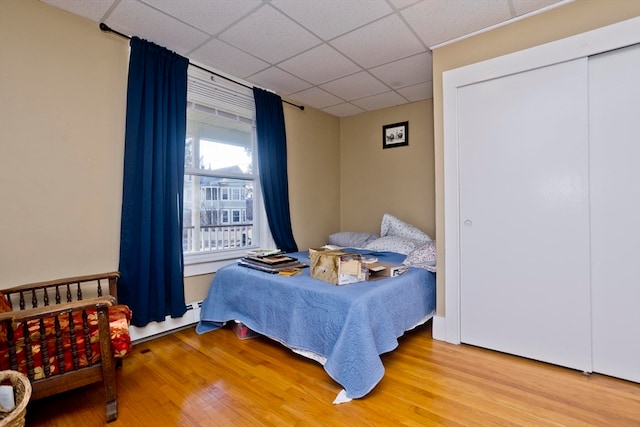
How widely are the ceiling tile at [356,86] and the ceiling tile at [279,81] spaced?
27 cm

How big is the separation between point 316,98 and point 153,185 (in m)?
2.11

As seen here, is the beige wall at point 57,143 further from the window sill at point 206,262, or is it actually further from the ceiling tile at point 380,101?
the ceiling tile at point 380,101

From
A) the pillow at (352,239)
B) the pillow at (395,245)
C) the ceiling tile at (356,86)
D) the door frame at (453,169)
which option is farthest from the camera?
the pillow at (352,239)

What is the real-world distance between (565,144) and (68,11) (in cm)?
339

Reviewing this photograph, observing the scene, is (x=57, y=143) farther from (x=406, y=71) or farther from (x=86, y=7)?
(x=406, y=71)

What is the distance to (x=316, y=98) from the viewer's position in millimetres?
3666

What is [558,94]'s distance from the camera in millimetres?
2018

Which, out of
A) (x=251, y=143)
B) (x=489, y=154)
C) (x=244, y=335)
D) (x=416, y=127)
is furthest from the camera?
(x=416, y=127)

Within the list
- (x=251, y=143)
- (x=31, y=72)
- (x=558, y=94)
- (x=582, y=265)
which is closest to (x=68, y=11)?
(x=31, y=72)

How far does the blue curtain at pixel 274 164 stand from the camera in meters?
3.29

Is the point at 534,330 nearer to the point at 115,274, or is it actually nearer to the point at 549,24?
the point at 549,24

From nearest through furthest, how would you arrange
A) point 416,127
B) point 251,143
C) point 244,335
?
point 244,335
point 251,143
point 416,127

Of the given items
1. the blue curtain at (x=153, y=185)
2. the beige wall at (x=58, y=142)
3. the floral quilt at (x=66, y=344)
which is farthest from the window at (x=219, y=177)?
the floral quilt at (x=66, y=344)

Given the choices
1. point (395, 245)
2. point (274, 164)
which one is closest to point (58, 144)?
point (274, 164)
